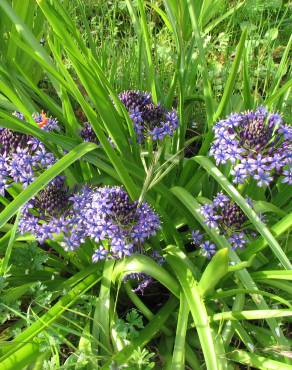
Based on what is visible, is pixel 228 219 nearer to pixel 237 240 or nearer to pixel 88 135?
pixel 237 240

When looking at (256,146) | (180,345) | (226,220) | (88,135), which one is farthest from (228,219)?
(88,135)

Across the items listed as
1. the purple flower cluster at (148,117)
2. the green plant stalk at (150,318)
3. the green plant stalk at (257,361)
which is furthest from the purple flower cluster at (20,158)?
the green plant stalk at (257,361)

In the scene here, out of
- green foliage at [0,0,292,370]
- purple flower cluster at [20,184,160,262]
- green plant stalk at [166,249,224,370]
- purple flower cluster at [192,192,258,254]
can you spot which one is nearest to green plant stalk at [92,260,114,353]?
green foliage at [0,0,292,370]

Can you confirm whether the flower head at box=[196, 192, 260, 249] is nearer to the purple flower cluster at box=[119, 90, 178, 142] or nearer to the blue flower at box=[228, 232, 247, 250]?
the blue flower at box=[228, 232, 247, 250]

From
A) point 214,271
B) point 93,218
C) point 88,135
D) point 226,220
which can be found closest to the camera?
point 214,271

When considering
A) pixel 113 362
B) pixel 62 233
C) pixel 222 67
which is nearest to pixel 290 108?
pixel 222 67

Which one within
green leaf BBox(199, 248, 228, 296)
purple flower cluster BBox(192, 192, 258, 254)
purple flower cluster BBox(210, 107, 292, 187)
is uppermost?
purple flower cluster BBox(210, 107, 292, 187)

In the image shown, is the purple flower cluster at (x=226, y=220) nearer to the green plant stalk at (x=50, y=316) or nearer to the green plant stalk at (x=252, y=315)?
the green plant stalk at (x=252, y=315)
